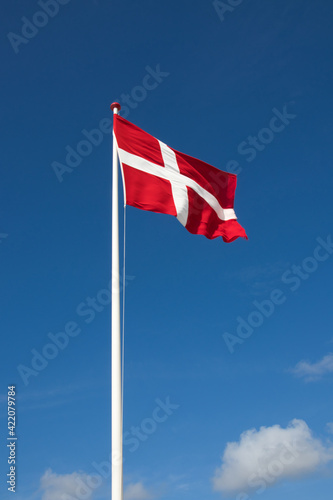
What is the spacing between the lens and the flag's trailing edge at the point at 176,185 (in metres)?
17.1

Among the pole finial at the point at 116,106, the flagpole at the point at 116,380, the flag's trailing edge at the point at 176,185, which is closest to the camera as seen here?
the flagpole at the point at 116,380

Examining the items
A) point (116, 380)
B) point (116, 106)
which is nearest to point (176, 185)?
point (116, 106)

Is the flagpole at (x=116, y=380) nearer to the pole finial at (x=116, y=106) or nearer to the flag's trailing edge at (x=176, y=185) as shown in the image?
the flag's trailing edge at (x=176, y=185)

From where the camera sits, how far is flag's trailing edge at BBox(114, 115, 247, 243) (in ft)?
56.0

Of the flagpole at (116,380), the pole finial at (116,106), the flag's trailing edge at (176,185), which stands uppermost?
the pole finial at (116,106)

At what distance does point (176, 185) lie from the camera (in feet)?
61.2

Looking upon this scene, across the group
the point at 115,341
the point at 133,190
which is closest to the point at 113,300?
the point at 115,341

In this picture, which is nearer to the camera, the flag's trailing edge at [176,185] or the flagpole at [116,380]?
the flagpole at [116,380]

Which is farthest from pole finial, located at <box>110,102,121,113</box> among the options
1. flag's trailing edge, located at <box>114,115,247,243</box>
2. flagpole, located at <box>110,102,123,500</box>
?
flagpole, located at <box>110,102,123,500</box>

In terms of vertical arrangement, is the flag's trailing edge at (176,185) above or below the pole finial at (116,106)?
below

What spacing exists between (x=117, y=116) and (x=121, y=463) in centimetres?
1024

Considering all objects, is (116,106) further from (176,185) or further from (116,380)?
(116,380)

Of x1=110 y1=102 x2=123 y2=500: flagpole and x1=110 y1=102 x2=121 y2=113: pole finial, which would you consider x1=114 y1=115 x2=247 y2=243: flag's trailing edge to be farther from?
x1=110 y1=102 x2=123 y2=500: flagpole

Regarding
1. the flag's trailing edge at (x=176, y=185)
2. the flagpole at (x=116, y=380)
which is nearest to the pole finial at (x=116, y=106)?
the flag's trailing edge at (x=176, y=185)
